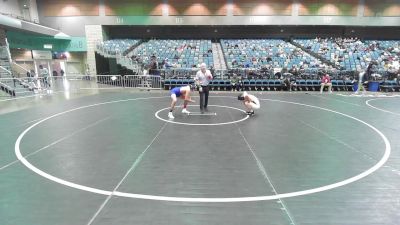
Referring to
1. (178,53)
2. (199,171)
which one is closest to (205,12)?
(178,53)

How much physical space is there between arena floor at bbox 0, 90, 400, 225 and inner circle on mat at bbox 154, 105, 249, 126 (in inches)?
4.2

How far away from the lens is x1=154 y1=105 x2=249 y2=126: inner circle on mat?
31.1ft

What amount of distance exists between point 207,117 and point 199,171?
5039 millimetres

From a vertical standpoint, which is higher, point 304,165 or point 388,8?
point 388,8

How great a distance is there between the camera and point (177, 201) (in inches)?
167

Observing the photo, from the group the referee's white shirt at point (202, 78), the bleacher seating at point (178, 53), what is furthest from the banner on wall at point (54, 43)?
the referee's white shirt at point (202, 78)

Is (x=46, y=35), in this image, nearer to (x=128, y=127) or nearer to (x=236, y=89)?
(x=236, y=89)

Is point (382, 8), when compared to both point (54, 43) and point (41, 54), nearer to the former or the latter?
point (54, 43)

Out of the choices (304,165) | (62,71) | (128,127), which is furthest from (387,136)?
(62,71)

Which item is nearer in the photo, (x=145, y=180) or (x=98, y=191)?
(x=98, y=191)

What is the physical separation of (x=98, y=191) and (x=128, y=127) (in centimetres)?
439

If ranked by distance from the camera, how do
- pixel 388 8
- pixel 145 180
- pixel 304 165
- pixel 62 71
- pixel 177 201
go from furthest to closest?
pixel 62 71, pixel 388 8, pixel 304 165, pixel 145 180, pixel 177 201

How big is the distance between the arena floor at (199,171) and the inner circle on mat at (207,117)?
11 centimetres

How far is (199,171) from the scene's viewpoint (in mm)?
5402
